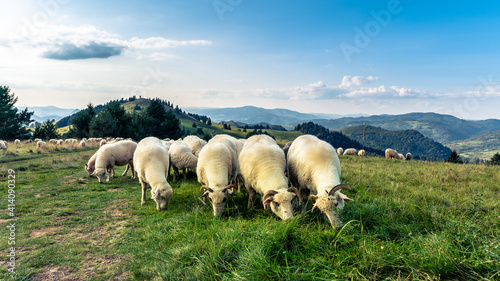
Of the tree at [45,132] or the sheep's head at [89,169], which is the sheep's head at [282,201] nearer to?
the sheep's head at [89,169]

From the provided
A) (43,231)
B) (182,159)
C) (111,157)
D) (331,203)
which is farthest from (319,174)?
(111,157)

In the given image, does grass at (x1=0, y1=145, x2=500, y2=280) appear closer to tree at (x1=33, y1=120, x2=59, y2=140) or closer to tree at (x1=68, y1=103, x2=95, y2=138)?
tree at (x1=68, y1=103, x2=95, y2=138)

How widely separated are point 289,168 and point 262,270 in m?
5.52

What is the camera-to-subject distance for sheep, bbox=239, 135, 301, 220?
6.35m

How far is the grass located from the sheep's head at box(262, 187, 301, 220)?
0.33 m

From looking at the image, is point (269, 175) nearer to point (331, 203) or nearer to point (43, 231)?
point (331, 203)

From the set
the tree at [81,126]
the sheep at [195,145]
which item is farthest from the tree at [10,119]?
the sheep at [195,145]

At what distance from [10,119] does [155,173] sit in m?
62.3

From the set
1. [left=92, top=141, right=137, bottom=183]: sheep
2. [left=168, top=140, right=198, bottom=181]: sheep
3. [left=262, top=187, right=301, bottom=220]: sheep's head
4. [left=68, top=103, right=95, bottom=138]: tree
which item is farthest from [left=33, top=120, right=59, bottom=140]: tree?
[left=262, top=187, right=301, bottom=220]: sheep's head

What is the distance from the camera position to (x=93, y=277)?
4.68m

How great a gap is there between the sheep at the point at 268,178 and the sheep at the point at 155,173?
10.5 feet

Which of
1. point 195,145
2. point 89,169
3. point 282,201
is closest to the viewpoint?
point 282,201

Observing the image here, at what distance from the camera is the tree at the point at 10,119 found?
157 ft

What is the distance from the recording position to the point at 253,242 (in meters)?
4.27
